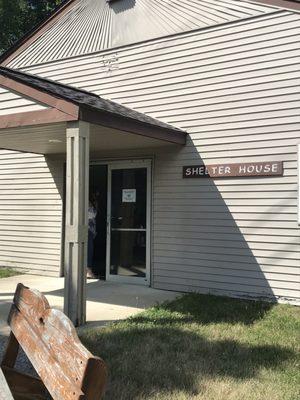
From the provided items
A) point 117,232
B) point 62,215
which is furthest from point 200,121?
point 62,215

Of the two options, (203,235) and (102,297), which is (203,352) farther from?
(203,235)

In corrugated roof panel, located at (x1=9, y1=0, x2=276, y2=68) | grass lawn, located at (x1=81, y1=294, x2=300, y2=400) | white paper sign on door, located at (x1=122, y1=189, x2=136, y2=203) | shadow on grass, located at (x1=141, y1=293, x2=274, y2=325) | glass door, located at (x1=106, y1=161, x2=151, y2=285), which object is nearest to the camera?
grass lawn, located at (x1=81, y1=294, x2=300, y2=400)

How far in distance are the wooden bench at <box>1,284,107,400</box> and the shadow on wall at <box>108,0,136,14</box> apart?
809 cm

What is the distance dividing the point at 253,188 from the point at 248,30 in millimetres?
2614

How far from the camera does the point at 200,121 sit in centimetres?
852

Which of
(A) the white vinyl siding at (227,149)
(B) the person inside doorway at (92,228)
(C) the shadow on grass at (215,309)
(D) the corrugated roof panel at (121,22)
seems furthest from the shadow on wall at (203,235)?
(D) the corrugated roof panel at (121,22)

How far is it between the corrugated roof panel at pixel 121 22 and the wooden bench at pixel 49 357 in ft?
22.1

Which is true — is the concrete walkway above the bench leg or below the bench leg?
below

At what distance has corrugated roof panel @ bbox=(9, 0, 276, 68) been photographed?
28.1 feet

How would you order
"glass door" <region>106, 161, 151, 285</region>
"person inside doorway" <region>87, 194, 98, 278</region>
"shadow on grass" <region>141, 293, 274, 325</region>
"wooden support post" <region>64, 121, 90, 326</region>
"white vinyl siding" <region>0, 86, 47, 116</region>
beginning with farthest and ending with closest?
"person inside doorway" <region>87, 194, 98, 278</region>
"glass door" <region>106, 161, 151, 285</region>
"white vinyl siding" <region>0, 86, 47, 116</region>
"shadow on grass" <region>141, 293, 274, 325</region>
"wooden support post" <region>64, 121, 90, 326</region>

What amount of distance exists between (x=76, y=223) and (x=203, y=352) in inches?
88.4

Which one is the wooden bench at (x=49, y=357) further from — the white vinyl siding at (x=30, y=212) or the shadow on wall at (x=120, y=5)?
the shadow on wall at (x=120, y=5)

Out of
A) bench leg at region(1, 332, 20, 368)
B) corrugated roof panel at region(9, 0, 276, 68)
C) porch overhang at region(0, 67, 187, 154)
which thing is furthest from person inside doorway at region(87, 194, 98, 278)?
bench leg at region(1, 332, 20, 368)

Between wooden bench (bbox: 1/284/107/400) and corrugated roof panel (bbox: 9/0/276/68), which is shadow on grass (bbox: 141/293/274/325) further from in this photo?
corrugated roof panel (bbox: 9/0/276/68)
